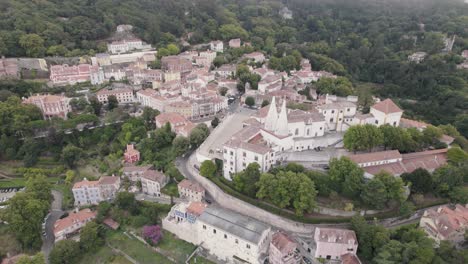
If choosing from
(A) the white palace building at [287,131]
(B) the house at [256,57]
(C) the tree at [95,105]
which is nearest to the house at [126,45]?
(C) the tree at [95,105]

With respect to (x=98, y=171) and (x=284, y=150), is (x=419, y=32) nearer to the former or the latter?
(x=284, y=150)

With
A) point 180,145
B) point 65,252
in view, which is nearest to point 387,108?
point 180,145

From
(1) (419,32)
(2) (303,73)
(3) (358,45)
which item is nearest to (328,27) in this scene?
(3) (358,45)

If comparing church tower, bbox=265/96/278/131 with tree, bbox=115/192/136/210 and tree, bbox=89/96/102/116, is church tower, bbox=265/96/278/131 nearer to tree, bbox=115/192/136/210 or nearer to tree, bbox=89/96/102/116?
tree, bbox=115/192/136/210

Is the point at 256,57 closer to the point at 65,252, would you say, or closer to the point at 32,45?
the point at 32,45

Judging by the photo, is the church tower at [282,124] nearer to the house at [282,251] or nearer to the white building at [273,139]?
the white building at [273,139]

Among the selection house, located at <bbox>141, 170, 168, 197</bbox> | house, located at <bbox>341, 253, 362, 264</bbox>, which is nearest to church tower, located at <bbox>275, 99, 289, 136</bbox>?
house, located at <bbox>141, 170, 168, 197</bbox>
